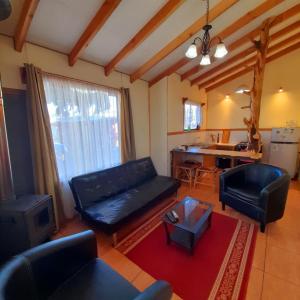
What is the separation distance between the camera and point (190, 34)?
2.53m

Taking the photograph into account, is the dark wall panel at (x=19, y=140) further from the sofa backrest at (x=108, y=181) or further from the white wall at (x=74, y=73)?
the sofa backrest at (x=108, y=181)

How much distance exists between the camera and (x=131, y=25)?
2.28m

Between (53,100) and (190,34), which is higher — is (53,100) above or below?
below

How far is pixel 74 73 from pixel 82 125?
78 centimetres

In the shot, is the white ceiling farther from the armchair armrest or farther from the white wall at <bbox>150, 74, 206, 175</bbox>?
the armchair armrest

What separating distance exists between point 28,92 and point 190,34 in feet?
7.62

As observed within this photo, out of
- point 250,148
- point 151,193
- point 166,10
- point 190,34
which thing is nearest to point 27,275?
point 151,193

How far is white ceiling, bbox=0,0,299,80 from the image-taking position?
6.07 ft

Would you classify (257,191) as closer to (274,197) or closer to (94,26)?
(274,197)

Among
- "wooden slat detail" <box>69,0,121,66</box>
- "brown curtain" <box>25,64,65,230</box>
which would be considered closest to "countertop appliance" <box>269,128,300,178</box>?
"wooden slat detail" <box>69,0,121,66</box>

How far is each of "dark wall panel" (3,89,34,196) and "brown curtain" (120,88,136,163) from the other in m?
1.55

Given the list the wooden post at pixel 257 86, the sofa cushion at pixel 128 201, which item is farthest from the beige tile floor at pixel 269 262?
the wooden post at pixel 257 86

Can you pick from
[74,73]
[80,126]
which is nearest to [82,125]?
[80,126]

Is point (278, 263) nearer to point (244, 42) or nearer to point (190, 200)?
point (190, 200)
